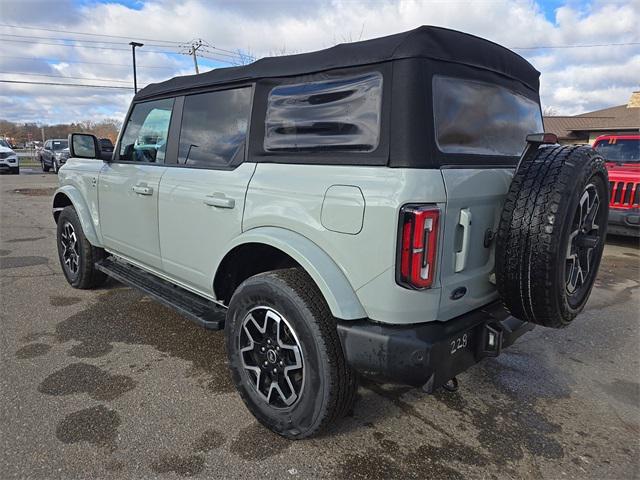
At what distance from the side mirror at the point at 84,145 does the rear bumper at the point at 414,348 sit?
314 centimetres

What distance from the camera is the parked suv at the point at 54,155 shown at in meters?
23.1

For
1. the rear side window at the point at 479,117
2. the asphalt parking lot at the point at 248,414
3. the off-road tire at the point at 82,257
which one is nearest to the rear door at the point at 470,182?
the rear side window at the point at 479,117

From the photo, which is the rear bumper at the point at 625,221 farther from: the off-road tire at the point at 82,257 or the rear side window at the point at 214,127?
the off-road tire at the point at 82,257

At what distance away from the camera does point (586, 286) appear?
2586mm

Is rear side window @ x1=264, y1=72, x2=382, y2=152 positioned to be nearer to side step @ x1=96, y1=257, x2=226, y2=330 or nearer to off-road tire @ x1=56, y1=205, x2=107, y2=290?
side step @ x1=96, y1=257, x2=226, y2=330

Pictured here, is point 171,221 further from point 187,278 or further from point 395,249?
point 395,249

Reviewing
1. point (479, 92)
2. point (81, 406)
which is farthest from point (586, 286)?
point (81, 406)

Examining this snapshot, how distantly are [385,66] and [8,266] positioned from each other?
5690 millimetres

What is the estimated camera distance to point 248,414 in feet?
8.81

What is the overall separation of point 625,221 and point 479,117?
248 inches

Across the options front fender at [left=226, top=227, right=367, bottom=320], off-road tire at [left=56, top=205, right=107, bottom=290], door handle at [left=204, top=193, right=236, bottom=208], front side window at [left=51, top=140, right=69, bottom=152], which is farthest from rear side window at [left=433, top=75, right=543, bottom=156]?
front side window at [left=51, top=140, right=69, bottom=152]

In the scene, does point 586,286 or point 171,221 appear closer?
point 586,286

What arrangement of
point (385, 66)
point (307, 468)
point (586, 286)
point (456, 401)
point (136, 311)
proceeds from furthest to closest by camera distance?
point (136, 311), point (456, 401), point (586, 286), point (307, 468), point (385, 66)

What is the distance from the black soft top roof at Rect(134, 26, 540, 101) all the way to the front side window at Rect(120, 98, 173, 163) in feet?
1.81
